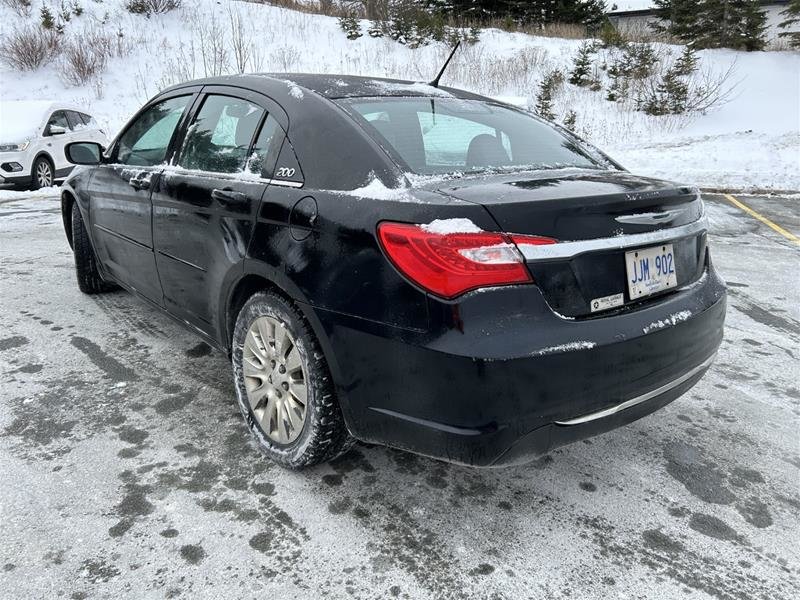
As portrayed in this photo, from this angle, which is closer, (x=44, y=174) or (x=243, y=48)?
(x=44, y=174)

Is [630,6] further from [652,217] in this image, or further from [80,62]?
[652,217]

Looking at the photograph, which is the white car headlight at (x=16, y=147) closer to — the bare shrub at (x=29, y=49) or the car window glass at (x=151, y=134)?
the car window glass at (x=151, y=134)

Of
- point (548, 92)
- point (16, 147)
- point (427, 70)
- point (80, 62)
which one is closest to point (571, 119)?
point (548, 92)

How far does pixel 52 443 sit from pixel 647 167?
12635 mm

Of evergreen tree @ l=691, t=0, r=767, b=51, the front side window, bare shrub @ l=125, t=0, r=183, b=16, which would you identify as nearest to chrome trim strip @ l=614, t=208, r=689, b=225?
the front side window

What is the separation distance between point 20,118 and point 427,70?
12.7 metres

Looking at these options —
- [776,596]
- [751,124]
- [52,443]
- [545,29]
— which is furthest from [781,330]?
[545,29]

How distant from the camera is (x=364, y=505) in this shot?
2.20 meters

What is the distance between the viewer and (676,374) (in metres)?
2.14

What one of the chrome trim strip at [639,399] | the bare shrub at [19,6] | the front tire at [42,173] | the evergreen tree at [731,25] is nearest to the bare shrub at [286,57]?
the bare shrub at [19,6]

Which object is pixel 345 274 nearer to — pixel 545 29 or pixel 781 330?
pixel 781 330

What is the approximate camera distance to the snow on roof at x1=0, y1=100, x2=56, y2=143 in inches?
411

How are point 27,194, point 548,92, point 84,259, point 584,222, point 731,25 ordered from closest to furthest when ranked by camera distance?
point 584,222 → point 84,259 → point 27,194 → point 548,92 → point 731,25

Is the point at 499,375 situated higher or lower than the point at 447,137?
lower
